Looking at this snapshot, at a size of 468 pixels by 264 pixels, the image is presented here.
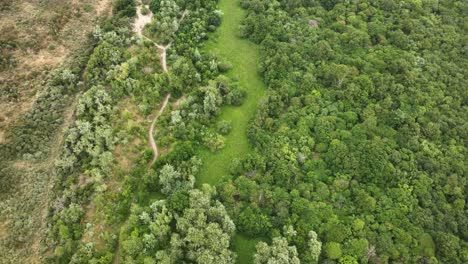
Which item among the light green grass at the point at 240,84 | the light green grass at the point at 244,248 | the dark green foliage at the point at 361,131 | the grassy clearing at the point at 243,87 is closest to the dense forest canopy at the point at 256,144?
the light green grass at the point at 244,248

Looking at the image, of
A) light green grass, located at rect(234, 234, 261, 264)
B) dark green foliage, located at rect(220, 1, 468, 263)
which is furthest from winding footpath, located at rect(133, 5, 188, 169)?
light green grass, located at rect(234, 234, 261, 264)

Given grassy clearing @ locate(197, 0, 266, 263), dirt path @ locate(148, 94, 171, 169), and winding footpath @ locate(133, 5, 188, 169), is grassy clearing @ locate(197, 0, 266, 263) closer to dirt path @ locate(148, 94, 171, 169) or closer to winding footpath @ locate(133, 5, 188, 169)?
dirt path @ locate(148, 94, 171, 169)

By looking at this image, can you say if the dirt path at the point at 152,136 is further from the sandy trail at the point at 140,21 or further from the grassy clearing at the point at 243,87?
the sandy trail at the point at 140,21

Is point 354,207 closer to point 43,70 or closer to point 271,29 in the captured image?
point 271,29

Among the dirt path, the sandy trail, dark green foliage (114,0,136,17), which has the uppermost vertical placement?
dark green foliage (114,0,136,17)

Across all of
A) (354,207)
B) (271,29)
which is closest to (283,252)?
(354,207)
